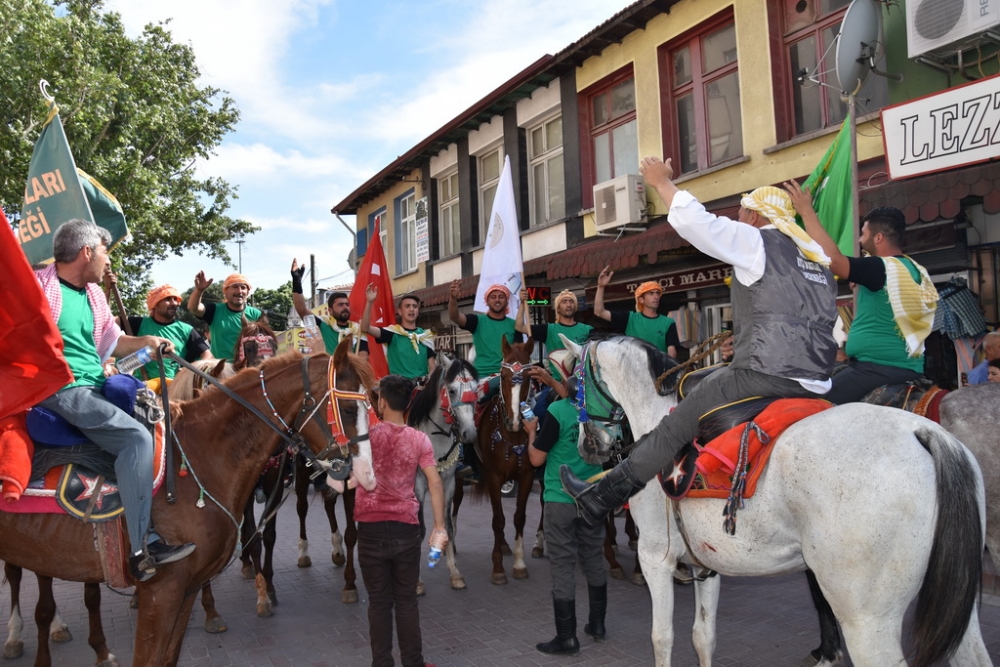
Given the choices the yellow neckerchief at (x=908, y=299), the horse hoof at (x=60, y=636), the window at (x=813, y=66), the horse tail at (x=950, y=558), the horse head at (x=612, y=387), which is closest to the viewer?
the horse tail at (x=950, y=558)

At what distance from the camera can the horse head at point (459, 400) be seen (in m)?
6.74

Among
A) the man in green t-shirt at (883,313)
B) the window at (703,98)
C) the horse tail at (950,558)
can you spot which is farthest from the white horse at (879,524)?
the window at (703,98)

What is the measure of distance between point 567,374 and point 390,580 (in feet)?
6.72

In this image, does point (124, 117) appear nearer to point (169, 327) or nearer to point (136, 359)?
point (169, 327)

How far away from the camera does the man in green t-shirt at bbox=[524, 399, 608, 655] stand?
4.89 meters

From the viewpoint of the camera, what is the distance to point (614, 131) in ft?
43.4

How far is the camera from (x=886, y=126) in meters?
6.94

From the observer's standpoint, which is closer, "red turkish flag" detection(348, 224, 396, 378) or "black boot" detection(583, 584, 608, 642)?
"black boot" detection(583, 584, 608, 642)

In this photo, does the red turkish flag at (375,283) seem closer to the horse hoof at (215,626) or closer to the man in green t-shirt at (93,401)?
the horse hoof at (215,626)

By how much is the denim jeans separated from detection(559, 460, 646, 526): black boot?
109cm

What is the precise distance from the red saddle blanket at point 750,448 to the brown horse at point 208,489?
1885 millimetres

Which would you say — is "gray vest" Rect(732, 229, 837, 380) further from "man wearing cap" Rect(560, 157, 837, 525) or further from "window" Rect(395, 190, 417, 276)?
"window" Rect(395, 190, 417, 276)

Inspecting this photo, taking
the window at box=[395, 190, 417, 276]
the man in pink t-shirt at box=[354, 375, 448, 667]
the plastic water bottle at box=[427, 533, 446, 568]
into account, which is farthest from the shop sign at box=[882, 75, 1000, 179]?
the window at box=[395, 190, 417, 276]

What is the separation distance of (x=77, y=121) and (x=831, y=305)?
48.4 feet
